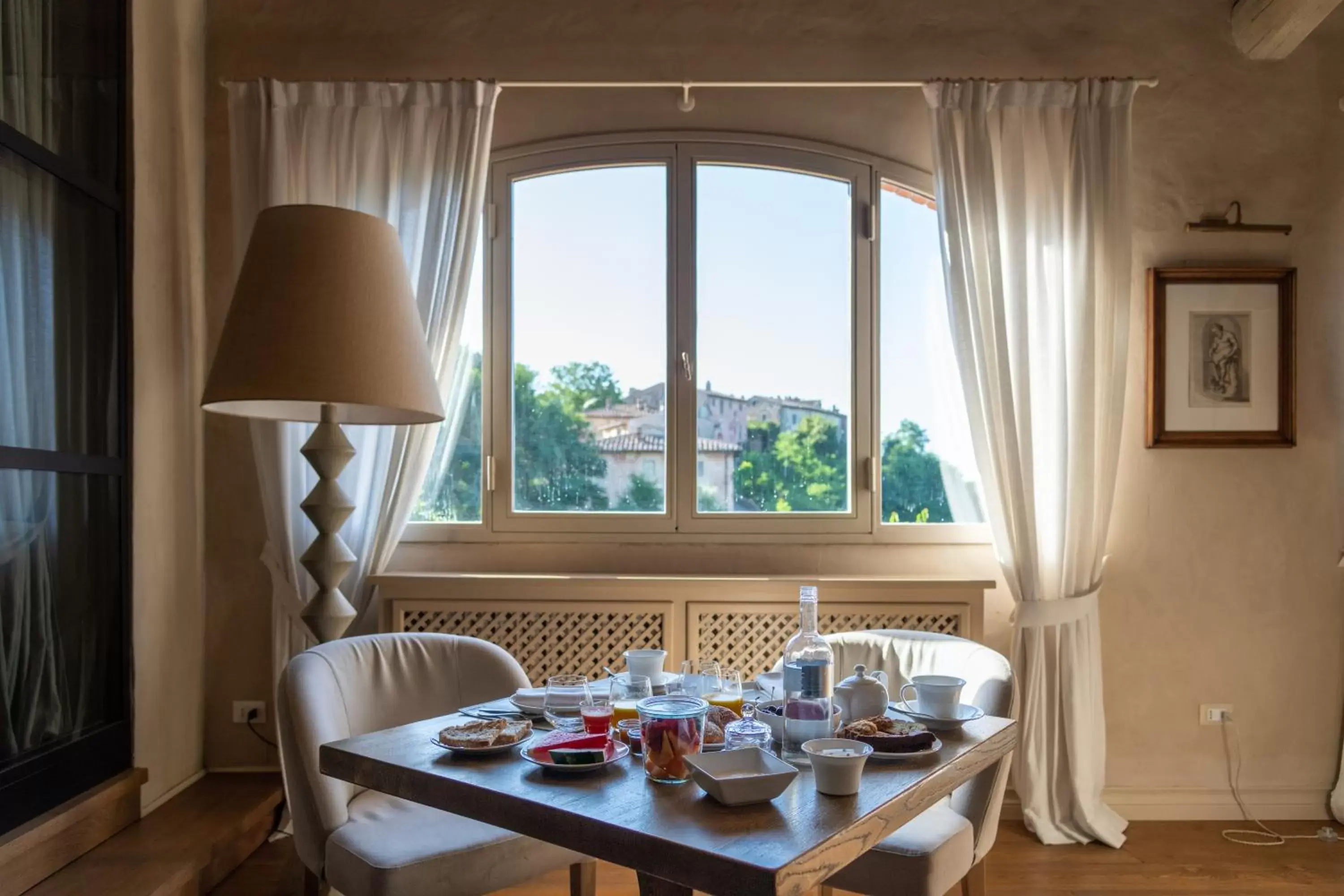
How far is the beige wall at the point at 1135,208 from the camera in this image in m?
3.19

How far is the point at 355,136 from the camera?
10.1 ft

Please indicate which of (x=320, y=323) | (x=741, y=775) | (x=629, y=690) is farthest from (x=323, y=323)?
(x=741, y=775)

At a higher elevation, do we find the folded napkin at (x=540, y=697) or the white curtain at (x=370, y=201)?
the white curtain at (x=370, y=201)

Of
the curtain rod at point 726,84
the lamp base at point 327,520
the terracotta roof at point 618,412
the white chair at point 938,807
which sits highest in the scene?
the curtain rod at point 726,84

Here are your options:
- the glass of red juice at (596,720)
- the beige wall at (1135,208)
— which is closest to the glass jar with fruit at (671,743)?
the glass of red juice at (596,720)

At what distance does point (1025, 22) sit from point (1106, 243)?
81cm

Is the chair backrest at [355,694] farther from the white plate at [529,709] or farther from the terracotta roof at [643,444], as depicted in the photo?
the terracotta roof at [643,444]

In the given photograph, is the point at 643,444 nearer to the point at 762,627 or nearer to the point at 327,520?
the point at 762,627

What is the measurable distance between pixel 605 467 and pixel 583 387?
28 cm

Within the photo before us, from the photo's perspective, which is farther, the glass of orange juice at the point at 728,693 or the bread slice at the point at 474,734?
the glass of orange juice at the point at 728,693

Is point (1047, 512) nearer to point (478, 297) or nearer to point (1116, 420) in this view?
point (1116, 420)

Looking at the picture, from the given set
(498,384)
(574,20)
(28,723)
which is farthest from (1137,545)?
(28,723)

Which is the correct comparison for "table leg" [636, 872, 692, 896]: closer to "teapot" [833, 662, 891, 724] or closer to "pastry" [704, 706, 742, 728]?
"pastry" [704, 706, 742, 728]

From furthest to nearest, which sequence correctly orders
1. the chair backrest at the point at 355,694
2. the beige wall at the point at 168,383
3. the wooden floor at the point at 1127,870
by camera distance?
the beige wall at the point at 168,383, the wooden floor at the point at 1127,870, the chair backrest at the point at 355,694
